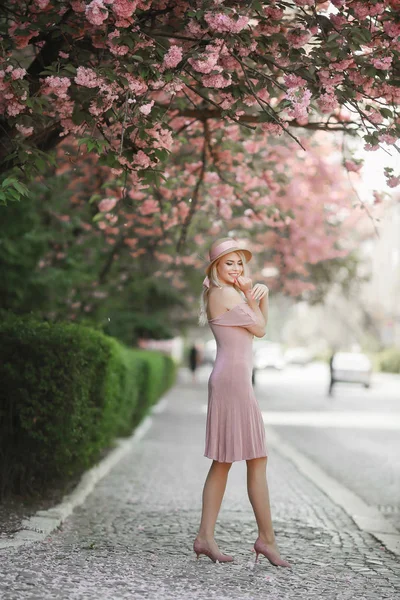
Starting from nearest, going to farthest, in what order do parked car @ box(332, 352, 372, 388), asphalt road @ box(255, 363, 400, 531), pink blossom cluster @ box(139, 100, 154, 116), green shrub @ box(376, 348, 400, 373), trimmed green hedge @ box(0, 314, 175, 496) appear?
1. pink blossom cluster @ box(139, 100, 154, 116)
2. trimmed green hedge @ box(0, 314, 175, 496)
3. asphalt road @ box(255, 363, 400, 531)
4. parked car @ box(332, 352, 372, 388)
5. green shrub @ box(376, 348, 400, 373)

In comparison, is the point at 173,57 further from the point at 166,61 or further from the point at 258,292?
the point at 258,292

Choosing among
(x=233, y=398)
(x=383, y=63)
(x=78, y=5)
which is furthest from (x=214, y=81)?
(x=233, y=398)

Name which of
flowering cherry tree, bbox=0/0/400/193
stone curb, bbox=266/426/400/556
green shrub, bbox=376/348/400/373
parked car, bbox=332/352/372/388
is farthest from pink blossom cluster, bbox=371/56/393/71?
green shrub, bbox=376/348/400/373

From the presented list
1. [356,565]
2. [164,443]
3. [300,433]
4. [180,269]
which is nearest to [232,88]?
[356,565]

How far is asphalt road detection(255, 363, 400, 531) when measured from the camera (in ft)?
36.8

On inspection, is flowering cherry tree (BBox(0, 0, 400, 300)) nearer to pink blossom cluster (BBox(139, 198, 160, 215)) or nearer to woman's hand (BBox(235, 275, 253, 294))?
woman's hand (BBox(235, 275, 253, 294))

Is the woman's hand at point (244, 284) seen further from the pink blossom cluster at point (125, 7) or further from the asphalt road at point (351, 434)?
the asphalt road at point (351, 434)

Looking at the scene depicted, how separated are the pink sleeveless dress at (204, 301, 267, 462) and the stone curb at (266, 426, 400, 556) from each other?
1763 mm

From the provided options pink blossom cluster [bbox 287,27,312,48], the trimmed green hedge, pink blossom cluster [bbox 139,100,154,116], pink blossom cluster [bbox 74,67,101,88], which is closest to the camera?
pink blossom cluster [bbox 74,67,101,88]

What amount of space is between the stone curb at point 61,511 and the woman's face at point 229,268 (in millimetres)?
2175

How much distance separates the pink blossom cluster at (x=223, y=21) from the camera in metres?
5.79

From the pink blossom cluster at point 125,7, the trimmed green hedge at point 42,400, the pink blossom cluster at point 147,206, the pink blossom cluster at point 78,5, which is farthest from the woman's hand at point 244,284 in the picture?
the pink blossom cluster at point 147,206

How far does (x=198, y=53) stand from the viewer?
6.07 m

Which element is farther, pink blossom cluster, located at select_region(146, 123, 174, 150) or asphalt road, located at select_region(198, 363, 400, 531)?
asphalt road, located at select_region(198, 363, 400, 531)
